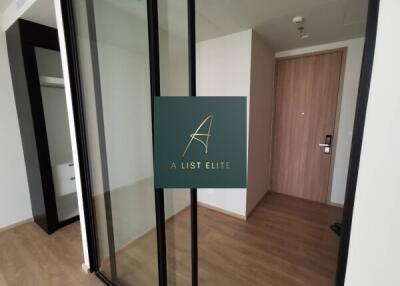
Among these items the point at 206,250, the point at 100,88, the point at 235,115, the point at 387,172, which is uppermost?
the point at 100,88

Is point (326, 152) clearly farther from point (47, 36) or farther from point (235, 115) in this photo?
point (47, 36)

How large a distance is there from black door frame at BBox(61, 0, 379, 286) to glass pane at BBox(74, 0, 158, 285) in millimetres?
59

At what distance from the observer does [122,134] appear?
150 cm

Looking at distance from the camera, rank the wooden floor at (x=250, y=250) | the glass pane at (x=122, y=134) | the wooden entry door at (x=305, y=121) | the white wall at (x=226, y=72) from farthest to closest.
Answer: the wooden entry door at (x=305, y=121) → the white wall at (x=226, y=72) → the wooden floor at (x=250, y=250) → the glass pane at (x=122, y=134)

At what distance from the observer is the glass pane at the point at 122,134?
4.16ft

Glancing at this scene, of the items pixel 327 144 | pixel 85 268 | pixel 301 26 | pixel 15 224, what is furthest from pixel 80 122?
pixel 327 144

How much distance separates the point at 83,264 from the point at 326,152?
3.47 metres

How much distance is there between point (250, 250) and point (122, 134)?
181 cm

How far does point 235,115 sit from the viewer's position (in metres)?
0.83

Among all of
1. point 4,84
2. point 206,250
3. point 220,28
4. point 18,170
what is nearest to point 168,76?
point 220,28

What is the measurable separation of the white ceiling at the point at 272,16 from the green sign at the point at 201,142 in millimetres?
833

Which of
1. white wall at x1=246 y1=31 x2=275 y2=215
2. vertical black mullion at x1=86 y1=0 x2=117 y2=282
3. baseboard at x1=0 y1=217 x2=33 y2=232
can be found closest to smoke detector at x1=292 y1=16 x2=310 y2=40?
white wall at x1=246 y1=31 x2=275 y2=215

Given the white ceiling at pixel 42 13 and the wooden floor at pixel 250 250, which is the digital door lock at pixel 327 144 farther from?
the white ceiling at pixel 42 13

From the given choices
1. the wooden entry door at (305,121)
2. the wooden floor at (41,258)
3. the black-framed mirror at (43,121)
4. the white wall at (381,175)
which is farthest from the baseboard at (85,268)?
the wooden entry door at (305,121)
